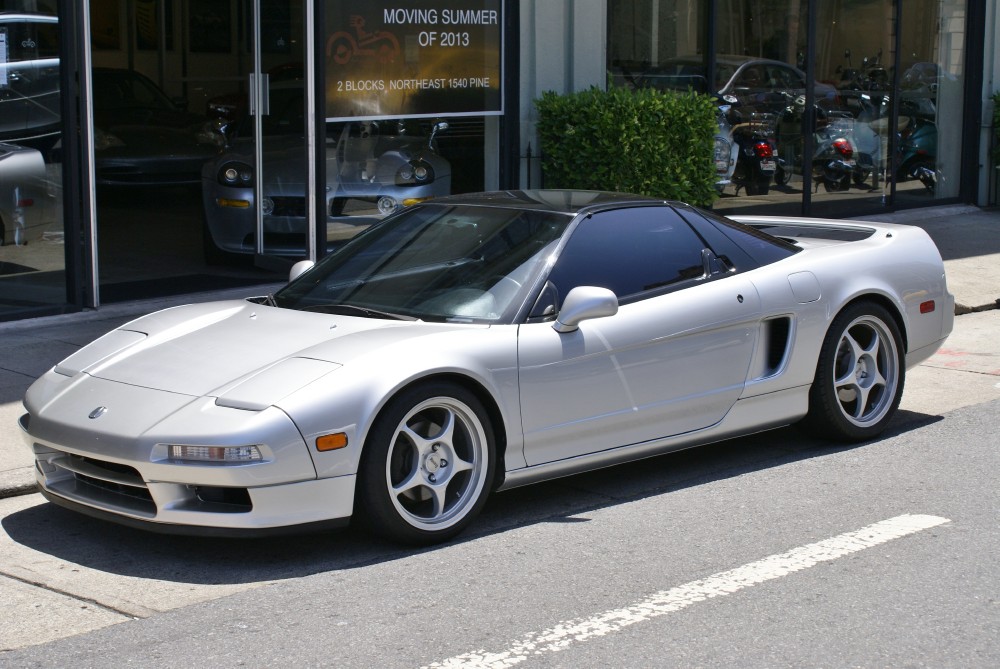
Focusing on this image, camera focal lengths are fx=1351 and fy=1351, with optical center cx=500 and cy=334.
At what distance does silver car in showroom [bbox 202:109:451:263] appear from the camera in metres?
11.4

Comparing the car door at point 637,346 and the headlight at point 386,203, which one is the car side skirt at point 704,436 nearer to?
the car door at point 637,346

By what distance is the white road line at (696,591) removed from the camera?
4250 millimetres

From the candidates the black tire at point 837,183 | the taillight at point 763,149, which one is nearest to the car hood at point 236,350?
the taillight at point 763,149

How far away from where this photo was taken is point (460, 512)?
538 cm

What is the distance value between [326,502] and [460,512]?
24.7 inches

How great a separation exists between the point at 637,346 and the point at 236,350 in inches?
67.4

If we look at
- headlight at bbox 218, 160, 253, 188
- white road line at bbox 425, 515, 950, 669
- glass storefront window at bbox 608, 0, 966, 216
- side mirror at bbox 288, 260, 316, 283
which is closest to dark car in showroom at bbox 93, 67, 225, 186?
headlight at bbox 218, 160, 253, 188

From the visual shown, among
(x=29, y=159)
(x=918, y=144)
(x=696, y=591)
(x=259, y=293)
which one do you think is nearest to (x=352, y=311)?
(x=696, y=591)

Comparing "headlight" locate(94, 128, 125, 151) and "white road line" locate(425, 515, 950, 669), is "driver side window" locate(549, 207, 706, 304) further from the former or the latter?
"headlight" locate(94, 128, 125, 151)

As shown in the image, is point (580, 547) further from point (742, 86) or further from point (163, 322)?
point (742, 86)

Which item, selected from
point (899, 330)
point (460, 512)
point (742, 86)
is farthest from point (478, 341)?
point (742, 86)

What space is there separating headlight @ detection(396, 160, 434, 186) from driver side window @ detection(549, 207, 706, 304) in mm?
5414

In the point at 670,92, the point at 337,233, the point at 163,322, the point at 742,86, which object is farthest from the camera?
the point at 742,86

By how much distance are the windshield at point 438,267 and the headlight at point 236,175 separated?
17.3ft
